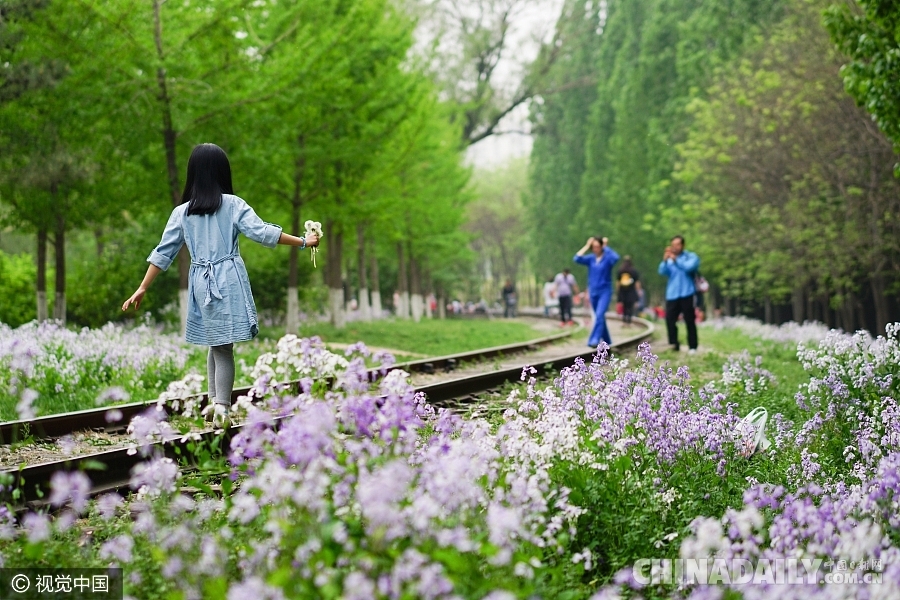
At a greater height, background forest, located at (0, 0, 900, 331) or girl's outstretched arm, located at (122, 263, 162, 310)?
background forest, located at (0, 0, 900, 331)

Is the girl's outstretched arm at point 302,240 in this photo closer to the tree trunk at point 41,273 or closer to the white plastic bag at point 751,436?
the white plastic bag at point 751,436

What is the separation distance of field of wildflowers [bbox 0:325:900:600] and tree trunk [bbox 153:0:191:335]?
1147 centimetres

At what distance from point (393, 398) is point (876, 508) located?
2.25 metres

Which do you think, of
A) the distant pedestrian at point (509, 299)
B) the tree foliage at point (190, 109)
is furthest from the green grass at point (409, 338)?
the distant pedestrian at point (509, 299)

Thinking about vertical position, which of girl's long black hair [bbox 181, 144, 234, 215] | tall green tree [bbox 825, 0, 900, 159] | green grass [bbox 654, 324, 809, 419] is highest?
tall green tree [bbox 825, 0, 900, 159]

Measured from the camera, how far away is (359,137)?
72.1 ft

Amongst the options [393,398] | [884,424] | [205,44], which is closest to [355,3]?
[205,44]

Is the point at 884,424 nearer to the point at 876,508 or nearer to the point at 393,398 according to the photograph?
the point at 876,508

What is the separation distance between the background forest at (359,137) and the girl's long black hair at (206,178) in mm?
7840

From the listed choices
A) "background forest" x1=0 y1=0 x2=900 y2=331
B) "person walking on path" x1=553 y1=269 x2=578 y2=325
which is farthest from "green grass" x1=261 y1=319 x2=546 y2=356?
"person walking on path" x1=553 y1=269 x2=578 y2=325

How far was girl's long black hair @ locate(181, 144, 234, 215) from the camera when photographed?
21.5ft

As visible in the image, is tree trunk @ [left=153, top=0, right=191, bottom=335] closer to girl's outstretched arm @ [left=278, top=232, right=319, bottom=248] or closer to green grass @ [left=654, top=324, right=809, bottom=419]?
green grass @ [left=654, top=324, right=809, bottom=419]

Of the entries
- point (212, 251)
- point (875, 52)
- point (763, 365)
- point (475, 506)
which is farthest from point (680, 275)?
point (475, 506)

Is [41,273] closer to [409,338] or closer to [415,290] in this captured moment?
[409,338]
